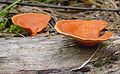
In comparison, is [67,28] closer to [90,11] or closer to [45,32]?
[45,32]

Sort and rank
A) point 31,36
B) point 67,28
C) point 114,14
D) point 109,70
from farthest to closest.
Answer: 1. point 114,14
2. point 31,36
3. point 67,28
4. point 109,70

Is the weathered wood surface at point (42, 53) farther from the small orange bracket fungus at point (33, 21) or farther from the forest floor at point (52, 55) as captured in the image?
the small orange bracket fungus at point (33, 21)

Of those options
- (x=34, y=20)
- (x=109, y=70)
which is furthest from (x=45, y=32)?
(x=109, y=70)

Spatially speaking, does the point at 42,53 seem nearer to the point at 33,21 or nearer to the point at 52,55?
the point at 52,55

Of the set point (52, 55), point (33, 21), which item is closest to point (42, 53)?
point (52, 55)

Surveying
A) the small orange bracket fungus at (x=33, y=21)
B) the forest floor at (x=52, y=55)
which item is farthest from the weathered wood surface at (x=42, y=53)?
the small orange bracket fungus at (x=33, y=21)

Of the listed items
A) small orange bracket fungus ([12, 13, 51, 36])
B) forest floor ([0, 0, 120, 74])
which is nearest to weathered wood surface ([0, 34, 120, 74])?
forest floor ([0, 0, 120, 74])

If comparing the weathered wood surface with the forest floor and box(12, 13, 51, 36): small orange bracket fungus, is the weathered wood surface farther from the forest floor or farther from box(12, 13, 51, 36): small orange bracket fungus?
box(12, 13, 51, 36): small orange bracket fungus
